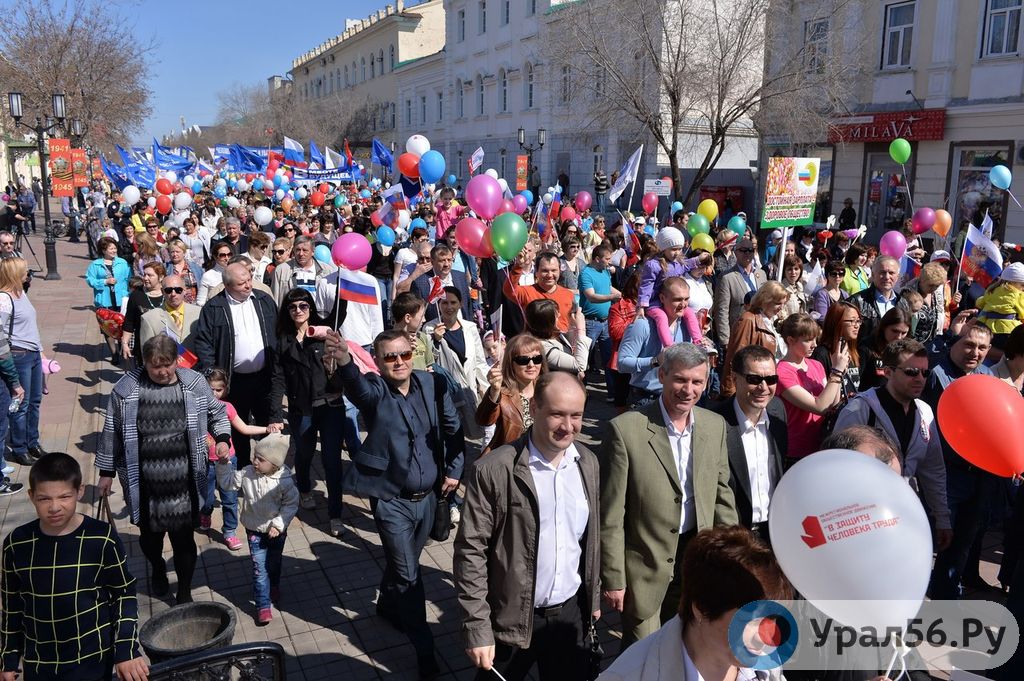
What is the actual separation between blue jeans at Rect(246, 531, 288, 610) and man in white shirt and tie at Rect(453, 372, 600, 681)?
5.83 feet

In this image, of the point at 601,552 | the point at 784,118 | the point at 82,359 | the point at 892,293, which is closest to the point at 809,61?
the point at 784,118

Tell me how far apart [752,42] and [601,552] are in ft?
62.1

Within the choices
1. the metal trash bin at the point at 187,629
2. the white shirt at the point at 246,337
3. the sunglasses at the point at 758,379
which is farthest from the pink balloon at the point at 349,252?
the sunglasses at the point at 758,379

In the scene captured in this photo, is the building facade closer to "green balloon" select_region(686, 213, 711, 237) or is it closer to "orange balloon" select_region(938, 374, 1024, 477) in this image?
"green balloon" select_region(686, 213, 711, 237)

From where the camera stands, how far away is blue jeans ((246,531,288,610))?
4.35 m

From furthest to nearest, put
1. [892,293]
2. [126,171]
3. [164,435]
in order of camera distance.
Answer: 1. [126,171]
2. [892,293]
3. [164,435]

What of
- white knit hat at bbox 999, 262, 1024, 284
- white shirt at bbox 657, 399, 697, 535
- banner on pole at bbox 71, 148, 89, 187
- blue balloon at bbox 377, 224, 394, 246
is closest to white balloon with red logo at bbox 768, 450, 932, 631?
white shirt at bbox 657, 399, 697, 535

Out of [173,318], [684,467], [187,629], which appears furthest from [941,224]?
Answer: [187,629]

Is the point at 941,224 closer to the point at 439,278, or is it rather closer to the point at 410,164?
the point at 410,164

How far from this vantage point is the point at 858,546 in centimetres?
210

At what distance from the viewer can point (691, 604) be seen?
2.05m

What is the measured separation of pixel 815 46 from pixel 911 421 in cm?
1853

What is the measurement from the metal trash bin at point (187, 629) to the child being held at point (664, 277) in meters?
3.53

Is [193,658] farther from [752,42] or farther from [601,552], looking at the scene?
[752,42]
